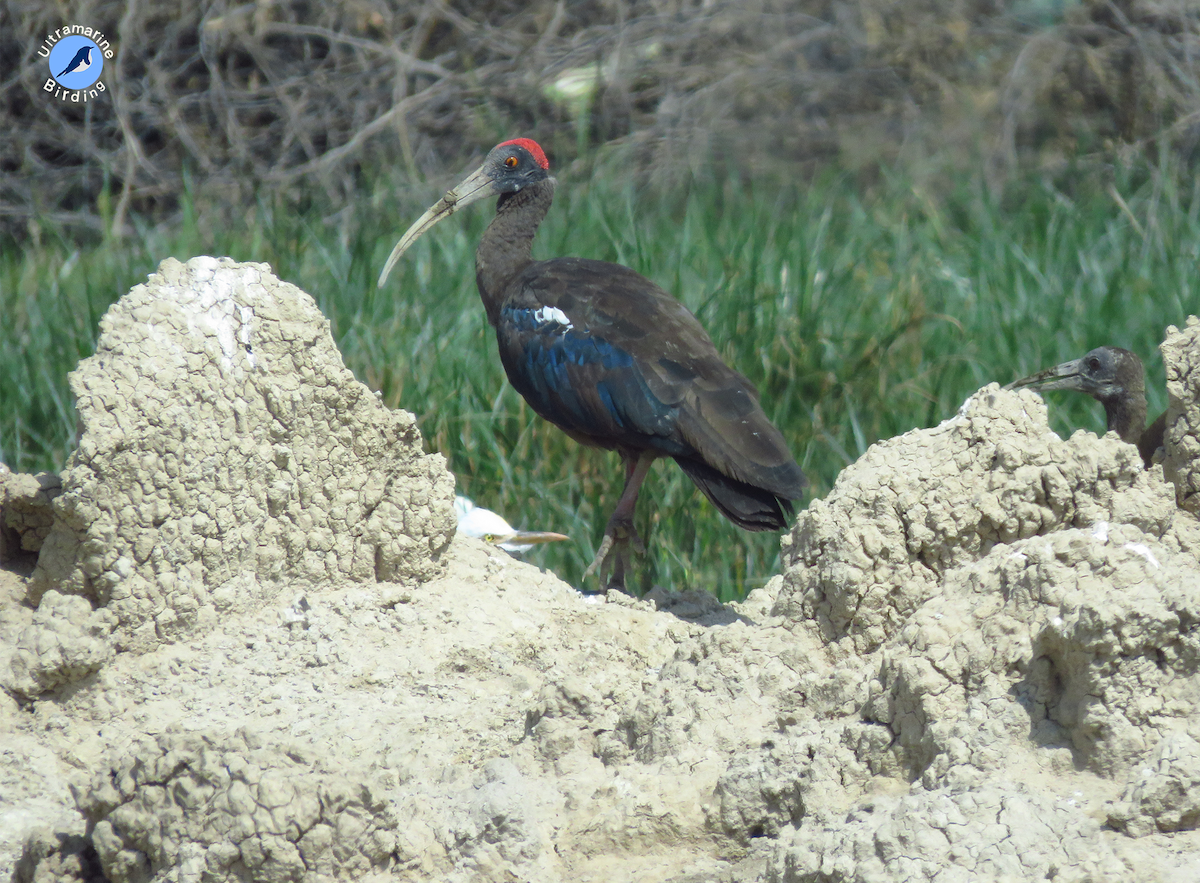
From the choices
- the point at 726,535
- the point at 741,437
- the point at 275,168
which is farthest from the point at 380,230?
the point at 741,437

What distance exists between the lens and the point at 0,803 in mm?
2768

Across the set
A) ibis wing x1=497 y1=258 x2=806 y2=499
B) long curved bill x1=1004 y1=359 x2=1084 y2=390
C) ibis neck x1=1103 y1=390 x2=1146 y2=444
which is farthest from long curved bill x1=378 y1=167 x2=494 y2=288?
ibis neck x1=1103 y1=390 x2=1146 y2=444

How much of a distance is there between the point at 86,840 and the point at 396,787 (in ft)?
1.81

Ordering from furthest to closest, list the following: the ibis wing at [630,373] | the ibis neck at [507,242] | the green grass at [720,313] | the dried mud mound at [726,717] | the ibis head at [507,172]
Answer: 1. the ibis head at [507,172]
2. the ibis neck at [507,242]
3. the green grass at [720,313]
4. the ibis wing at [630,373]
5. the dried mud mound at [726,717]

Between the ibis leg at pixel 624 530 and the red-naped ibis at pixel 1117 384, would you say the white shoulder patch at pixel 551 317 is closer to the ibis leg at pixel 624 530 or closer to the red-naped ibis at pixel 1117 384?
the ibis leg at pixel 624 530

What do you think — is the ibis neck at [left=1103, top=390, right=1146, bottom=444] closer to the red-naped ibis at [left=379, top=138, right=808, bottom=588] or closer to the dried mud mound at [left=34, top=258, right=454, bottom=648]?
the red-naped ibis at [left=379, top=138, right=808, bottom=588]

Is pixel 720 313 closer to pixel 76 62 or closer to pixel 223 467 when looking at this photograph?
pixel 223 467

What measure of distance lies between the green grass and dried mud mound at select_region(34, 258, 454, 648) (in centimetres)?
177

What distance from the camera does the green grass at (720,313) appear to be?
5801 mm

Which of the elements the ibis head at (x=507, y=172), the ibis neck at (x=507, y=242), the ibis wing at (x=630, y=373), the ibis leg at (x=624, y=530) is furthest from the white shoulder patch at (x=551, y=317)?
the ibis head at (x=507, y=172)

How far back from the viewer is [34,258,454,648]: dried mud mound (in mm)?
3172

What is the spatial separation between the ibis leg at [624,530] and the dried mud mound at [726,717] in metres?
1.53

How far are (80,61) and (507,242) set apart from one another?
14.1 ft

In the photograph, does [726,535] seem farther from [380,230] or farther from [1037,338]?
[380,230]
